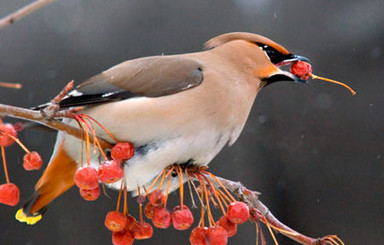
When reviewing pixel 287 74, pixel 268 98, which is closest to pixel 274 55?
pixel 287 74

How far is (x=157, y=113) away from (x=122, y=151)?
0.79 feet

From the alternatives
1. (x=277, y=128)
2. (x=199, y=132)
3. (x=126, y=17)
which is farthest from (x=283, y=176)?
(x=199, y=132)

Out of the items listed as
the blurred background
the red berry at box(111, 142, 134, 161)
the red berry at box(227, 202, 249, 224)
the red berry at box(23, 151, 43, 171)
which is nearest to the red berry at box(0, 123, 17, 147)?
the red berry at box(23, 151, 43, 171)

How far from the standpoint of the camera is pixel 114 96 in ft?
6.59

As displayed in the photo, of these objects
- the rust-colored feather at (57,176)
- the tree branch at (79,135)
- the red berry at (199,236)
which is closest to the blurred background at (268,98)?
the rust-colored feather at (57,176)

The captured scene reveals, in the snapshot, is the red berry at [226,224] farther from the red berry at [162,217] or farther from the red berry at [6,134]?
the red berry at [6,134]

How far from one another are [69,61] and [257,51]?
6.52 feet

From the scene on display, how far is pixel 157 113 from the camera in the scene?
1956 mm

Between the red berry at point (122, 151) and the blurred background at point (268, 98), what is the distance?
2074 millimetres

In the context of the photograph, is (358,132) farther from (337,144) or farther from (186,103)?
(186,103)

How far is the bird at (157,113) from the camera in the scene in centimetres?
194

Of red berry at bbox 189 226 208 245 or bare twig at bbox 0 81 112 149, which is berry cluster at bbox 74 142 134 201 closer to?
bare twig at bbox 0 81 112 149

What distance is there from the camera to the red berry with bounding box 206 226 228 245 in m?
1.63

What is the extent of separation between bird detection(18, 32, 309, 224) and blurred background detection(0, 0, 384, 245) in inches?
69.9
